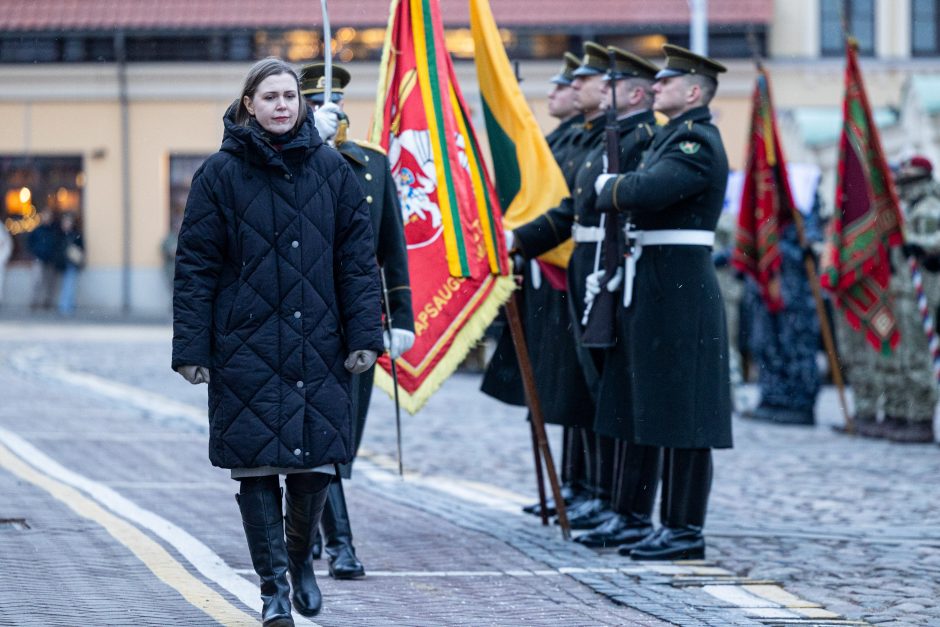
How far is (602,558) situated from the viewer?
7.74 meters

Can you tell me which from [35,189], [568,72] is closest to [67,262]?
[35,189]

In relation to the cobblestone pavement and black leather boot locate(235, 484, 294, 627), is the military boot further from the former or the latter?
black leather boot locate(235, 484, 294, 627)

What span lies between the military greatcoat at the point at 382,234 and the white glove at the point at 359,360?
2.74ft

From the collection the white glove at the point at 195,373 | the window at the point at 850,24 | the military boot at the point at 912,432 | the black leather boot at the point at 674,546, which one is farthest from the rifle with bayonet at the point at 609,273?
the window at the point at 850,24

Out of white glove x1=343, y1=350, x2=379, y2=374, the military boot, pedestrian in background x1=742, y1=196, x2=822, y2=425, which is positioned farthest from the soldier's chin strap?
pedestrian in background x1=742, y1=196, x2=822, y2=425

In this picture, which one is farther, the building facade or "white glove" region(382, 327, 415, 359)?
the building facade

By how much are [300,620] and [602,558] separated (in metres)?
1.91

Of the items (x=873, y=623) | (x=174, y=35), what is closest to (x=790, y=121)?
(x=174, y=35)

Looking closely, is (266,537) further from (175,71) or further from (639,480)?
(175,71)

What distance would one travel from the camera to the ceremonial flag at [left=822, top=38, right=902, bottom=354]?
13102 millimetres

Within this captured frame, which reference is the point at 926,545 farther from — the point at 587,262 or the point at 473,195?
the point at 473,195

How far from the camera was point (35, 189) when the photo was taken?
118ft

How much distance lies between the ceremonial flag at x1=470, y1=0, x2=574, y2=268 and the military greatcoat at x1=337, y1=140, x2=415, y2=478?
1.31 meters

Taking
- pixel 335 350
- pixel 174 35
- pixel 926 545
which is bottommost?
pixel 926 545
